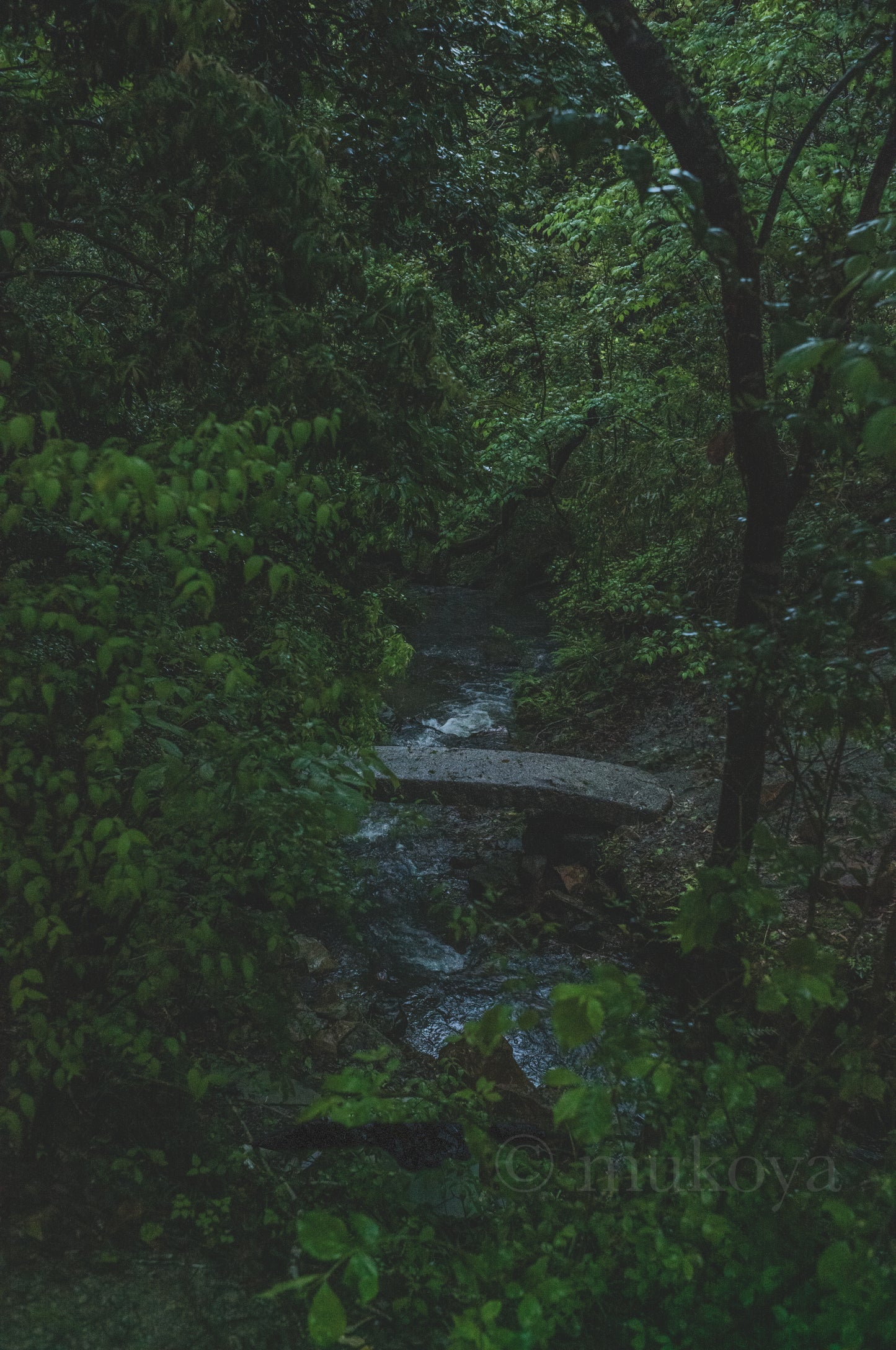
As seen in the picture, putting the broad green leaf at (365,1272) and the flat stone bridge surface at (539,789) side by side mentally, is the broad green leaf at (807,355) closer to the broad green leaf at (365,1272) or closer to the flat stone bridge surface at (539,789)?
the broad green leaf at (365,1272)

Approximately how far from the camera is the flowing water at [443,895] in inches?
178

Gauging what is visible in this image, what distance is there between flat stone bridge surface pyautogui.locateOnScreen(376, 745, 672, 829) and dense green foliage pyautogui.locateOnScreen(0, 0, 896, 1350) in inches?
25.9

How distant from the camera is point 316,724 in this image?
255cm

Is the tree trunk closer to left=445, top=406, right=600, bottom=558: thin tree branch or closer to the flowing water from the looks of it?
the flowing water

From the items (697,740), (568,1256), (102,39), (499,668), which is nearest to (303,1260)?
(568,1256)

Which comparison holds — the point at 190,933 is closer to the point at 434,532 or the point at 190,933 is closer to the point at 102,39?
the point at 102,39

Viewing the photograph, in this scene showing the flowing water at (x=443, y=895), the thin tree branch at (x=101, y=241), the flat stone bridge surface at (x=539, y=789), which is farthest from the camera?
the flat stone bridge surface at (x=539, y=789)

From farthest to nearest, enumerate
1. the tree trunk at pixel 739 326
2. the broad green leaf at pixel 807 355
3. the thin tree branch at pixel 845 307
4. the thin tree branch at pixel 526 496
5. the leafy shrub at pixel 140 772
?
the thin tree branch at pixel 526 496 < the tree trunk at pixel 739 326 < the thin tree branch at pixel 845 307 < the leafy shrub at pixel 140 772 < the broad green leaf at pixel 807 355

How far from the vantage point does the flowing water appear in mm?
4523

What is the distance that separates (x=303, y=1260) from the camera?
7.91 ft

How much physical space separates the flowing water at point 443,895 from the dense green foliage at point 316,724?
480 mm

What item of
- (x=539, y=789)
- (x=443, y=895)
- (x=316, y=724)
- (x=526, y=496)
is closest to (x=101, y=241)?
(x=316, y=724)

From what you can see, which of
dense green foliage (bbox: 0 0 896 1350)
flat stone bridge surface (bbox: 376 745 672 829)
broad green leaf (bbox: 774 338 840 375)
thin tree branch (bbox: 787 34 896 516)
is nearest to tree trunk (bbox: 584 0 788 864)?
thin tree branch (bbox: 787 34 896 516)

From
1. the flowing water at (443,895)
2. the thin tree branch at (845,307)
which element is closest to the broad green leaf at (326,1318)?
the flowing water at (443,895)
